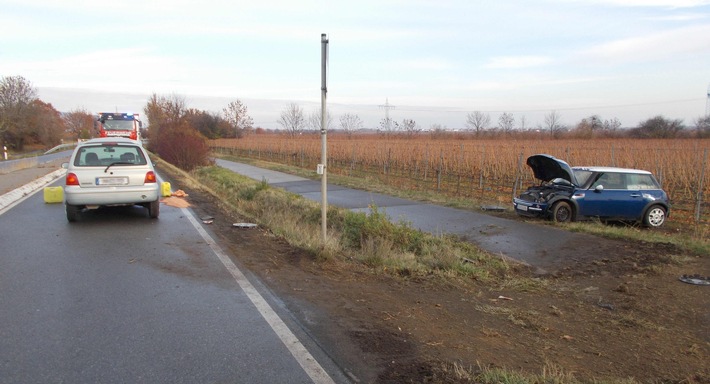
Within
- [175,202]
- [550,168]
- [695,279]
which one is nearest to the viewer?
[695,279]

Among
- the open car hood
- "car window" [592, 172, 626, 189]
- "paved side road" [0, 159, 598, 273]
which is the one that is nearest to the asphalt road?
"paved side road" [0, 159, 598, 273]

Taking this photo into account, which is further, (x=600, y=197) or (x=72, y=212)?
(x=600, y=197)

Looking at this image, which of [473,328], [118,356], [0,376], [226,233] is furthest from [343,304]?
[226,233]

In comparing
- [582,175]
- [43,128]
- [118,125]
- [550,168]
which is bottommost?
[582,175]

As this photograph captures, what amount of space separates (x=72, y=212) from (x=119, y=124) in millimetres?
20212

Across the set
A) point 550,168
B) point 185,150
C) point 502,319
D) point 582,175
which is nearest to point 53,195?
point 502,319

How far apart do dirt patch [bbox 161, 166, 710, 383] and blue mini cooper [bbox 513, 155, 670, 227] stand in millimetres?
3996

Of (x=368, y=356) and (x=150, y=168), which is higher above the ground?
(x=150, y=168)

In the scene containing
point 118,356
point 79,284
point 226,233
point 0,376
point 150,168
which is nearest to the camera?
point 0,376

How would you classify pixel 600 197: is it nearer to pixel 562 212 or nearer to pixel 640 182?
pixel 562 212

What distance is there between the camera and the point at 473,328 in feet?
15.8

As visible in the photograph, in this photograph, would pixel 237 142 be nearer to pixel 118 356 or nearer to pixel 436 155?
pixel 436 155

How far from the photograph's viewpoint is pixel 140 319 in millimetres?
4633

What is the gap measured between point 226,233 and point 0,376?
5.65 meters
